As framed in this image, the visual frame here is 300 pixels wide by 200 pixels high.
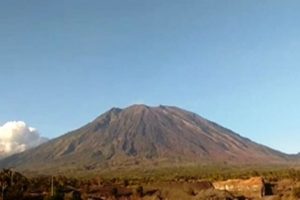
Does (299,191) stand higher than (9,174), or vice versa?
(9,174)

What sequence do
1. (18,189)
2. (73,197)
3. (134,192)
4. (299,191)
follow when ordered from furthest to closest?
(134,192) → (18,189) → (73,197) → (299,191)

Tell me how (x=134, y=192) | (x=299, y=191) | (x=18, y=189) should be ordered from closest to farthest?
(x=299, y=191) < (x=18, y=189) < (x=134, y=192)

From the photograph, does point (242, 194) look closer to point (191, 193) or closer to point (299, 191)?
point (191, 193)

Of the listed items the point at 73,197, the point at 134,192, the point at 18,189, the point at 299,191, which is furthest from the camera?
the point at 134,192

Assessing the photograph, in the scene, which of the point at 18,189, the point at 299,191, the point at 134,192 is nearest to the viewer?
the point at 299,191

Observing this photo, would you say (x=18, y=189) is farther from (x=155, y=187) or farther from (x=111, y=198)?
(x=155, y=187)

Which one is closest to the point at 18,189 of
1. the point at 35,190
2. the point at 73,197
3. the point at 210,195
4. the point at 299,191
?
the point at 35,190

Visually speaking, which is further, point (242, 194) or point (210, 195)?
point (242, 194)

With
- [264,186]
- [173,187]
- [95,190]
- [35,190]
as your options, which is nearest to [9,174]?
[35,190]

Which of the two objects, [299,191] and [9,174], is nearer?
[299,191]
